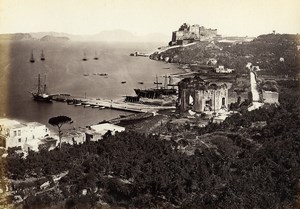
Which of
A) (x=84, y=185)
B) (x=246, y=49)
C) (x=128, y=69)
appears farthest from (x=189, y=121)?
(x=128, y=69)

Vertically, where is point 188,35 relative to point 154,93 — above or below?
above

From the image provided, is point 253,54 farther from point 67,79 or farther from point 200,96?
point 67,79

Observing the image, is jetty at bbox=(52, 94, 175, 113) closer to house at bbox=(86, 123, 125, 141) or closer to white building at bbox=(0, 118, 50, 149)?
house at bbox=(86, 123, 125, 141)

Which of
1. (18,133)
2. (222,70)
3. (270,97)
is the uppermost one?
(222,70)

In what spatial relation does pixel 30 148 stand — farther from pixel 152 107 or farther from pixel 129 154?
pixel 152 107

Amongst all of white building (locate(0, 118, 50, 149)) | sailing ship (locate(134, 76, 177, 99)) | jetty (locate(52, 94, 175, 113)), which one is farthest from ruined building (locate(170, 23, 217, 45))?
white building (locate(0, 118, 50, 149))

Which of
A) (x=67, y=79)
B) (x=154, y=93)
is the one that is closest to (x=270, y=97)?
(x=154, y=93)
